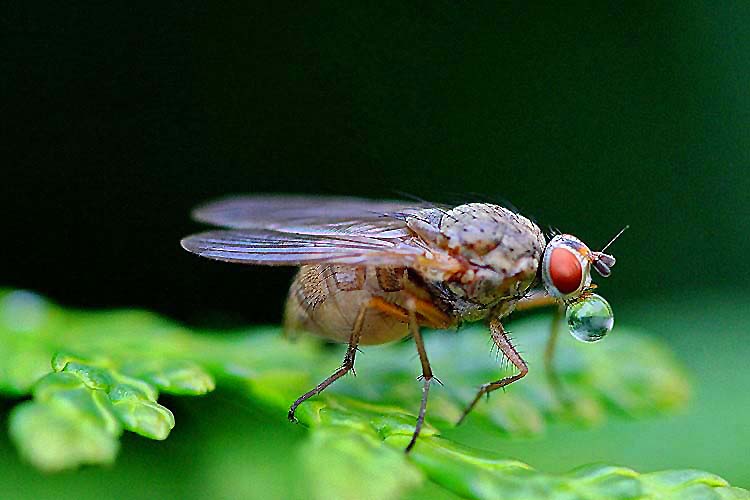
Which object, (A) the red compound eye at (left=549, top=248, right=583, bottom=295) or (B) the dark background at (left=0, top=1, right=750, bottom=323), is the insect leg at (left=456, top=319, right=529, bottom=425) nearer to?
(A) the red compound eye at (left=549, top=248, right=583, bottom=295)

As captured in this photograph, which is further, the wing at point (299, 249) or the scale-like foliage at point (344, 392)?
the wing at point (299, 249)

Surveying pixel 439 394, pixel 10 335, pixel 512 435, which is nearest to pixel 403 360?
pixel 439 394

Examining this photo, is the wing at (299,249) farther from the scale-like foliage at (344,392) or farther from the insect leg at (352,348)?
the scale-like foliage at (344,392)

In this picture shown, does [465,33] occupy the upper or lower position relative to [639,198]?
upper

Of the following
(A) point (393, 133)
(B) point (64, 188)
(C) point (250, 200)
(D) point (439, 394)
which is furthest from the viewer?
(A) point (393, 133)

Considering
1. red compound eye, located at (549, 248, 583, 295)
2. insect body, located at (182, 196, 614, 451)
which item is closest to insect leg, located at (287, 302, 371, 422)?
insect body, located at (182, 196, 614, 451)

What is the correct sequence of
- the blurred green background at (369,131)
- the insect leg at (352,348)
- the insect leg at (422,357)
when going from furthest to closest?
the blurred green background at (369,131), the insect leg at (352,348), the insect leg at (422,357)

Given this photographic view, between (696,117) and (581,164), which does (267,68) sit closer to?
(581,164)

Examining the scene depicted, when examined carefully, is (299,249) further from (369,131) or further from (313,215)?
(369,131)

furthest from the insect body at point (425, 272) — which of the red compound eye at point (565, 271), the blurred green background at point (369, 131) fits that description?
the blurred green background at point (369, 131)
